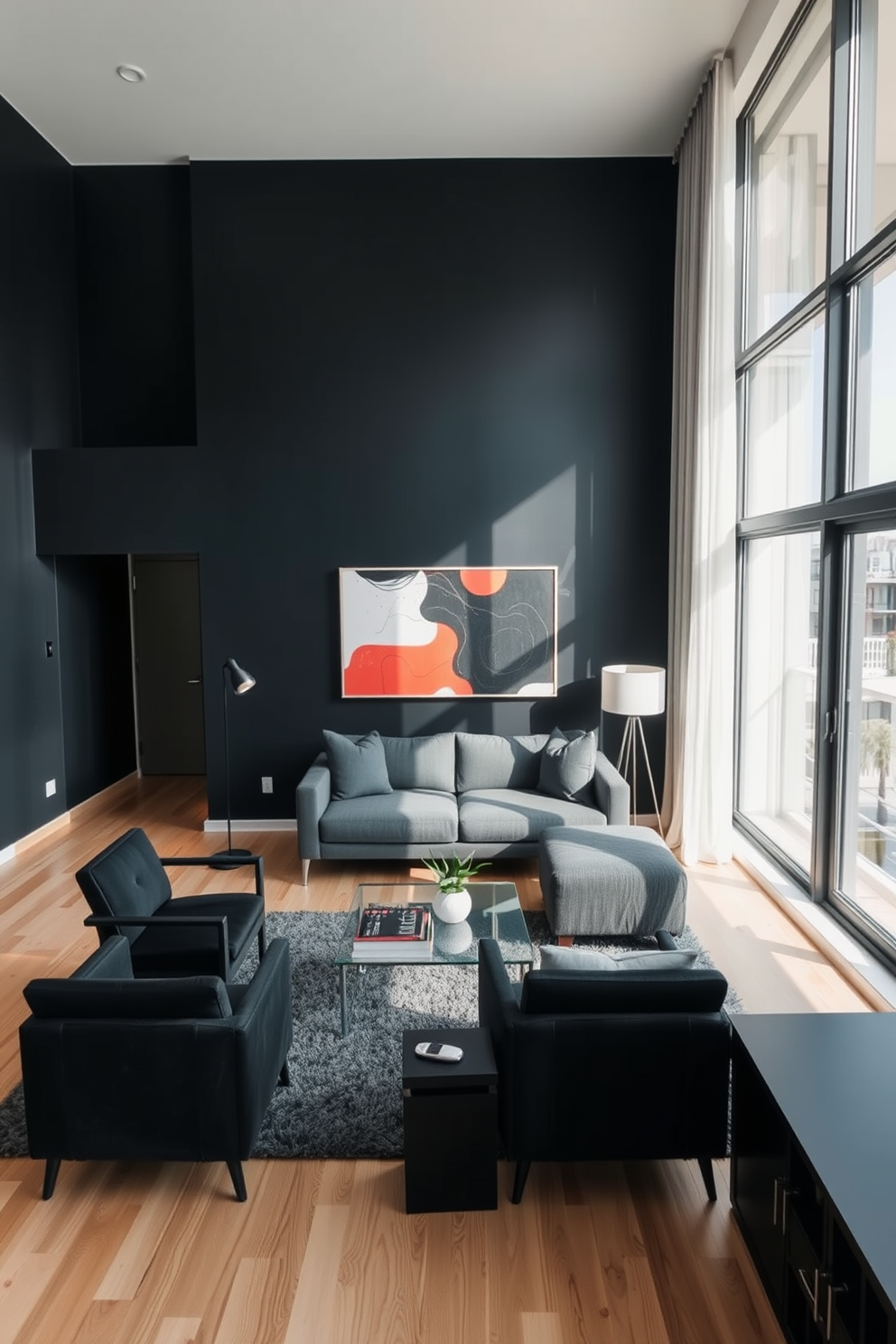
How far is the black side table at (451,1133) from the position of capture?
2.62m

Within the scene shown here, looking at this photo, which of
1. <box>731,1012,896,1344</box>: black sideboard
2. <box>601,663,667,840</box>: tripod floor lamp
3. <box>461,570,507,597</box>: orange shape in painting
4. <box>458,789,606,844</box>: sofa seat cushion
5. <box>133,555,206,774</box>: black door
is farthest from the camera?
<box>133,555,206,774</box>: black door

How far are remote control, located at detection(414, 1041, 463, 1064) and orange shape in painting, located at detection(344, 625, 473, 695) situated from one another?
3.88 meters

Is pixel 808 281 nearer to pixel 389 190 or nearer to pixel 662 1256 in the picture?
pixel 389 190

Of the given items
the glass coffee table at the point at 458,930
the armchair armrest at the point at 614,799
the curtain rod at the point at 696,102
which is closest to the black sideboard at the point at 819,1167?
the glass coffee table at the point at 458,930

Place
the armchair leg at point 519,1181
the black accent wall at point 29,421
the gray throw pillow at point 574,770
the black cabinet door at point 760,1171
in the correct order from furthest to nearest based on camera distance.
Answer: the black accent wall at point 29,421 < the gray throw pillow at point 574,770 < the armchair leg at point 519,1181 < the black cabinet door at point 760,1171

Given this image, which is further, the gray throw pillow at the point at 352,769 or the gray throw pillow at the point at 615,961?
the gray throw pillow at the point at 352,769

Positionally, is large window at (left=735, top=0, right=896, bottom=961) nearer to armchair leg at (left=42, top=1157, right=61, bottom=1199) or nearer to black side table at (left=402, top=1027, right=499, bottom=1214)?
black side table at (left=402, top=1027, right=499, bottom=1214)

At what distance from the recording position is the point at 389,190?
6.35 m

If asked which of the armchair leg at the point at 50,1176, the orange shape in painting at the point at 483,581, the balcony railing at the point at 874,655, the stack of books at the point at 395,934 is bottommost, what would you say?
the armchair leg at the point at 50,1176

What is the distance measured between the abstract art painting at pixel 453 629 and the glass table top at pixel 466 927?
219 cm

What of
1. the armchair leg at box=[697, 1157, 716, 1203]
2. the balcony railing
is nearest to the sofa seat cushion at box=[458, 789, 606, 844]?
the balcony railing

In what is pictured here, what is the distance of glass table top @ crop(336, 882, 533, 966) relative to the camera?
12.1 feet

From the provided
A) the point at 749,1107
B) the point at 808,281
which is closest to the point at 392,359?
the point at 808,281

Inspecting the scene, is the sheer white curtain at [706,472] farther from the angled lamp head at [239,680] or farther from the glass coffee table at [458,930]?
the angled lamp head at [239,680]
